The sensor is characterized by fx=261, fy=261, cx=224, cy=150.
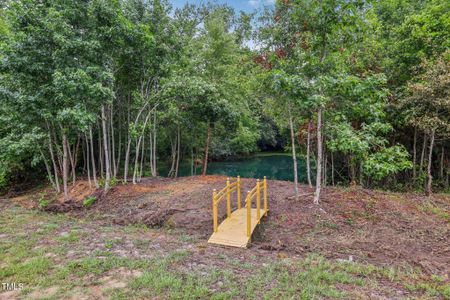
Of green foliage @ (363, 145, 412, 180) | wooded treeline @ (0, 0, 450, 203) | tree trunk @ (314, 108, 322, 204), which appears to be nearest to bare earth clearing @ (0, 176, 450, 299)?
tree trunk @ (314, 108, 322, 204)

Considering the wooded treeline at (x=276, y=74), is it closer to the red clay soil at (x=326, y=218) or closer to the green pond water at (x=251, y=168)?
the red clay soil at (x=326, y=218)

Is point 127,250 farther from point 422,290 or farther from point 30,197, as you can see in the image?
point 30,197

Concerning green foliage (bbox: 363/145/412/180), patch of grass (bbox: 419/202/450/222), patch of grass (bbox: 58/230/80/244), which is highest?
green foliage (bbox: 363/145/412/180)

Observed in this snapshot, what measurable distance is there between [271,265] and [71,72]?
636 centimetres

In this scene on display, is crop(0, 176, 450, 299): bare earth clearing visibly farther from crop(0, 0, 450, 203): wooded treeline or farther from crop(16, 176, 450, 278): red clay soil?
crop(0, 0, 450, 203): wooded treeline

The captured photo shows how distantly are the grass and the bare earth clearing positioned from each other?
14mm

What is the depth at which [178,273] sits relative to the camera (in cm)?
336

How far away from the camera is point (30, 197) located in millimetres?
8906

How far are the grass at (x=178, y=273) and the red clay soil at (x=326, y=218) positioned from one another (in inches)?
22.1

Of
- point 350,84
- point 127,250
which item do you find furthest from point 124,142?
point 350,84

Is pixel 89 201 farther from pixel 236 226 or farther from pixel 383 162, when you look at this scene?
pixel 383 162

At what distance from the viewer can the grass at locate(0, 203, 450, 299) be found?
9.65ft

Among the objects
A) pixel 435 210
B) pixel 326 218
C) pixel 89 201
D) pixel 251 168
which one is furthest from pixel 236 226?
pixel 251 168

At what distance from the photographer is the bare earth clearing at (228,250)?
305 centimetres
